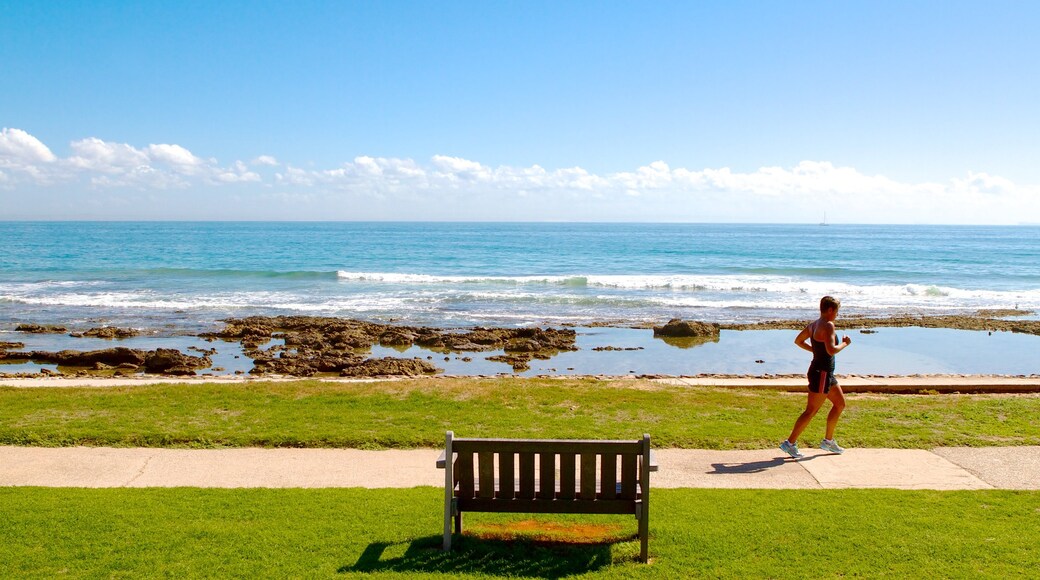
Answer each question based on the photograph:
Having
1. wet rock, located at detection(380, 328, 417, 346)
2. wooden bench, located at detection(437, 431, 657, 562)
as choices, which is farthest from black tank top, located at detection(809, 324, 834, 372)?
wet rock, located at detection(380, 328, 417, 346)

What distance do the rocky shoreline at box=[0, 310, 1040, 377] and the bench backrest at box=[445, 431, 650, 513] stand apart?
36.5 ft

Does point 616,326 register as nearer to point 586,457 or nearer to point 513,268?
point 586,457

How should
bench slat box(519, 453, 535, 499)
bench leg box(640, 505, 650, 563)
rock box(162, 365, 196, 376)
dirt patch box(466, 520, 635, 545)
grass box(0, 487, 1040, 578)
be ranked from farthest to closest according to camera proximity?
rock box(162, 365, 196, 376) < dirt patch box(466, 520, 635, 545) < bench slat box(519, 453, 535, 499) < bench leg box(640, 505, 650, 563) < grass box(0, 487, 1040, 578)

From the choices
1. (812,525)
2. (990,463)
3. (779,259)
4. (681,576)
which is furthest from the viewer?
(779,259)

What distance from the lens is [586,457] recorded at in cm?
558

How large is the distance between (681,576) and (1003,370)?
16491 mm

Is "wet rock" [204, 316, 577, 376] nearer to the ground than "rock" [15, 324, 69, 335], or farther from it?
farther from it

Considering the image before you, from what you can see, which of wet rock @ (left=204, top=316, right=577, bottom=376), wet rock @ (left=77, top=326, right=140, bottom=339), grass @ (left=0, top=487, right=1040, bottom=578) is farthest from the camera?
wet rock @ (left=77, top=326, right=140, bottom=339)

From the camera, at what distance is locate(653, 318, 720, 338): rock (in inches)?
910

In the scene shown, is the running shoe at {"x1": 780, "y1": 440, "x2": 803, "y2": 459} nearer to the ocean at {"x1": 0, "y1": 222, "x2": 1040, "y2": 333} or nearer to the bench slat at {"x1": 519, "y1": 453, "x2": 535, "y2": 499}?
the bench slat at {"x1": 519, "y1": 453, "x2": 535, "y2": 499}

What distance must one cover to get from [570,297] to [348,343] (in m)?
15.5

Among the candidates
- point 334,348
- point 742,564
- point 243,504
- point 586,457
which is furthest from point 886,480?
point 334,348

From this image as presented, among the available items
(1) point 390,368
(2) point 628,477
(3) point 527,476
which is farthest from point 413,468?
(1) point 390,368

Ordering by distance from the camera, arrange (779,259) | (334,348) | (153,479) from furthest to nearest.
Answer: (779,259), (334,348), (153,479)
